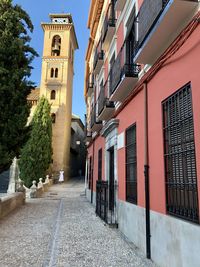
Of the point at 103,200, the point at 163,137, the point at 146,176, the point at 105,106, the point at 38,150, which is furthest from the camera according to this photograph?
the point at 38,150

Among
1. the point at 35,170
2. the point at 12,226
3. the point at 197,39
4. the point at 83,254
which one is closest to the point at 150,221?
the point at 83,254

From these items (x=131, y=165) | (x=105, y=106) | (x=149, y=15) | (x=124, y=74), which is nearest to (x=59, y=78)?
(x=105, y=106)

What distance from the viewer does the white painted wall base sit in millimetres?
3006

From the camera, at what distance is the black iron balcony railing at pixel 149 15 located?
4.00m

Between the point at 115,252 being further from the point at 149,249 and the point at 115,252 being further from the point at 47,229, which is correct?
the point at 47,229

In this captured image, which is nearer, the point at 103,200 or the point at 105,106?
the point at 103,200

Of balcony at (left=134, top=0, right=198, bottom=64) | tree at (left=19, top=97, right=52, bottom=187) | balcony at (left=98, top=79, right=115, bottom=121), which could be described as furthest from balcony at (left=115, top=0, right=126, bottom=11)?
tree at (left=19, top=97, right=52, bottom=187)

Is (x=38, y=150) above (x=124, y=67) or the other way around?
the other way around

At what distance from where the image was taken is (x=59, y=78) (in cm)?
3181

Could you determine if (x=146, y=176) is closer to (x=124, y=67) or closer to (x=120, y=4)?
(x=124, y=67)

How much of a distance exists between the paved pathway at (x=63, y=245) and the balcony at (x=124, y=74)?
144 inches

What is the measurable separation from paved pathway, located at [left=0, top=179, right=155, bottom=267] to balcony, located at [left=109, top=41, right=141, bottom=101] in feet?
12.0

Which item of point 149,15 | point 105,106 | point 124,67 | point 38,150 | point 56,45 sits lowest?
point 38,150

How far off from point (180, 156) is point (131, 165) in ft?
8.39
